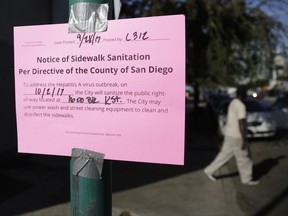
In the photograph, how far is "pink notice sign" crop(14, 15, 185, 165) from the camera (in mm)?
2344

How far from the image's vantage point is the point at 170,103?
234 cm

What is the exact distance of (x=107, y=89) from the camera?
2.45 m

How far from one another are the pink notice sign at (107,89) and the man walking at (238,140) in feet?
19.2

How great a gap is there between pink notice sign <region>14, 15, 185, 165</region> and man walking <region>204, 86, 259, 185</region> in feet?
19.2

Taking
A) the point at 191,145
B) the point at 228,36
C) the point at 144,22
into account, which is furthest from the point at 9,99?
the point at 228,36

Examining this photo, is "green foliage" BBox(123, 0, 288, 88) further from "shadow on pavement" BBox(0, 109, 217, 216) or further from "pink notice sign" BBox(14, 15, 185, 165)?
"pink notice sign" BBox(14, 15, 185, 165)

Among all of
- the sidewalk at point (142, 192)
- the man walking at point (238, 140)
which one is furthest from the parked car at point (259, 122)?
the man walking at point (238, 140)

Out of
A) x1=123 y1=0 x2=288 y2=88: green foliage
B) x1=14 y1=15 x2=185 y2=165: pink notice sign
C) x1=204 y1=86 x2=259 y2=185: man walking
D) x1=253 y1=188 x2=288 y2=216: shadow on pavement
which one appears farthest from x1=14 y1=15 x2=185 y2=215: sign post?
x1=123 y1=0 x2=288 y2=88: green foliage

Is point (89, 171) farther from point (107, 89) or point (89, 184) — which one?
point (107, 89)

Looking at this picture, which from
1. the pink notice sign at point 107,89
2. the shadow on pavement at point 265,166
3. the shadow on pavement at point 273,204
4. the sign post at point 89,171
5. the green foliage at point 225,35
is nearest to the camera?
the pink notice sign at point 107,89

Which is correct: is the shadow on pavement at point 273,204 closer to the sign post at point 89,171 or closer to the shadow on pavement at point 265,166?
the shadow on pavement at point 265,166

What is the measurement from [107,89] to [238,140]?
611 cm

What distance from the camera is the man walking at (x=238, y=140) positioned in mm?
8078

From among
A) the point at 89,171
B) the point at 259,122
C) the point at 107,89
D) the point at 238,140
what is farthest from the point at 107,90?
the point at 259,122
